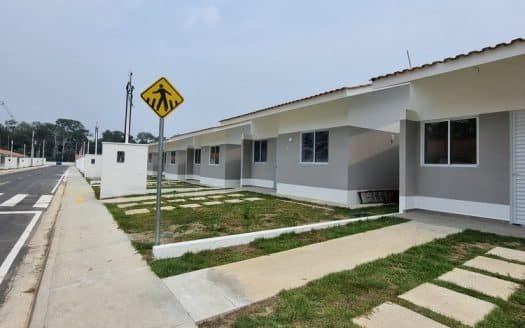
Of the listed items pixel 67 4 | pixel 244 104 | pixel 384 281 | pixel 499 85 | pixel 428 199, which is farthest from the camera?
pixel 244 104

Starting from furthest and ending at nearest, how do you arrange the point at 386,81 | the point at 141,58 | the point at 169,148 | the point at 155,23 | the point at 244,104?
the point at 244,104, the point at 169,148, the point at 141,58, the point at 155,23, the point at 386,81

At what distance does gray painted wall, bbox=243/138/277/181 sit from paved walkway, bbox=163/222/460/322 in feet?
32.6

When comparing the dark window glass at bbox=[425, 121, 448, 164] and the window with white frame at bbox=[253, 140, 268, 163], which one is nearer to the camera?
the dark window glass at bbox=[425, 121, 448, 164]

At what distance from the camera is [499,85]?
739 centimetres

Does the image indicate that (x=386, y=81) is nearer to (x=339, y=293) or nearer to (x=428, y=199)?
(x=428, y=199)

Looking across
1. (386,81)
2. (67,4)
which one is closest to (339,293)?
(386,81)

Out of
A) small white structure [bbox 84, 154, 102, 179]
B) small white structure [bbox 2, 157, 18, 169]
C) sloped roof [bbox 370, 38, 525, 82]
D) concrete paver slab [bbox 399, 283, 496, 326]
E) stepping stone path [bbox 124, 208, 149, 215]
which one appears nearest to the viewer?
concrete paver slab [bbox 399, 283, 496, 326]

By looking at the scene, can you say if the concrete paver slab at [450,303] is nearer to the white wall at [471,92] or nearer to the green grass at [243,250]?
the green grass at [243,250]

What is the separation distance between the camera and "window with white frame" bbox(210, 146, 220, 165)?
19.4 m

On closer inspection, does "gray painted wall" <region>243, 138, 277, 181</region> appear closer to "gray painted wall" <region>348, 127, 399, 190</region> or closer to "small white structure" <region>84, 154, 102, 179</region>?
"gray painted wall" <region>348, 127, 399, 190</region>

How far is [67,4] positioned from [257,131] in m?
10.0

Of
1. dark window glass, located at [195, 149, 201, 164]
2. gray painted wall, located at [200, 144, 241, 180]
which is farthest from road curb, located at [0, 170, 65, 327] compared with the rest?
dark window glass, located at [195, 149, 201, 164]

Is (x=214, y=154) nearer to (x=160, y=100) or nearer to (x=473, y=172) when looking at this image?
(x=160, y=100)

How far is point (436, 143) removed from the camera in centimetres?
889
